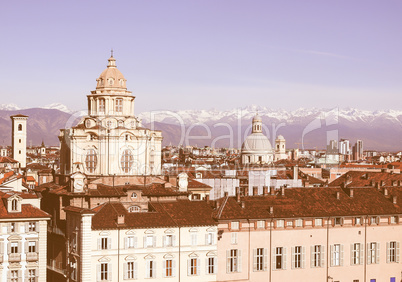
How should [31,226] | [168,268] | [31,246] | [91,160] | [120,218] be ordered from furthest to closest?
1. [91,160]
2. [31,226]
3. [31,246]
4. [168,268]
5. [120,218]

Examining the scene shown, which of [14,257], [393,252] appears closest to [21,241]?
[14,257]

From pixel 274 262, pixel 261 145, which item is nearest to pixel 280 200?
pixel 274 262

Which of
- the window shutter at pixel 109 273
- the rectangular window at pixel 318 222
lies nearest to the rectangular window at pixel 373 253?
the rectangular window at pixel 318 222

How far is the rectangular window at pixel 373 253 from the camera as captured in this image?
73806 millimetres

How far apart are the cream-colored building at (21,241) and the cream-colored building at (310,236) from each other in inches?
548

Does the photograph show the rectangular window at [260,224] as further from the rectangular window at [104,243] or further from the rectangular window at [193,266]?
the rectangular window at [104,243]

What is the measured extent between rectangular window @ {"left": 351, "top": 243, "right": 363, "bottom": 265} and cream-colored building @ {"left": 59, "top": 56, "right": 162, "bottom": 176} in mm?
20831

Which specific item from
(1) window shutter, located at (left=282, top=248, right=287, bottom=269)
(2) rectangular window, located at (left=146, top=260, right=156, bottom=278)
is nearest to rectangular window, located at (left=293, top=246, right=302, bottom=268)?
(1) window shutter, located at (left=282, top=248, right=287, bottom=269)

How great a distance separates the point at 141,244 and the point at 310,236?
15.0 meters

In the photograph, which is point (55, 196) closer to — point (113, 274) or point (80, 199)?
point (80, 199)

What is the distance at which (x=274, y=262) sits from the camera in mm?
70250

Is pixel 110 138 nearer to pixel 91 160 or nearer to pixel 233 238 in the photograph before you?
pixel 91 160

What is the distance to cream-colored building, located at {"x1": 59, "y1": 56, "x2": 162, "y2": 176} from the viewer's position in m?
79.1

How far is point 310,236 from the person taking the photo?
2813 inches
